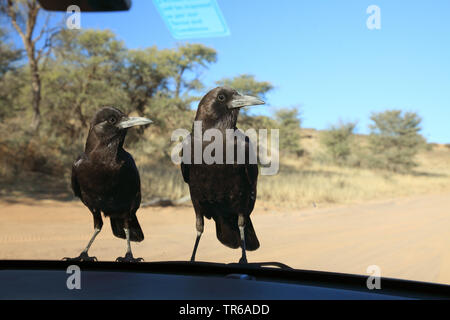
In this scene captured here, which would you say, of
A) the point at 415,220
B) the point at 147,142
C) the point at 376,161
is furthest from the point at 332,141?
the point at 147,142

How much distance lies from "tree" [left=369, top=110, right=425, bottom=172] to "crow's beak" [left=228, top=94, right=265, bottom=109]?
32.0 meters

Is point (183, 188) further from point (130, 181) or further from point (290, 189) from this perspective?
point (130, 181)

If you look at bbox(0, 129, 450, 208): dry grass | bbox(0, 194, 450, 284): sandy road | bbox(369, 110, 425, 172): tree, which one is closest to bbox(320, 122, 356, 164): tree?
bbox(369, 110, 425, 172): tree

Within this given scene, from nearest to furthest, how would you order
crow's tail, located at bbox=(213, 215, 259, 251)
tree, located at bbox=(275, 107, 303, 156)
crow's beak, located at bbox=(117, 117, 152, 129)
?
1. crow's beak, located at bbox=(117, 117, 152, 129)
2. crow's tail, located at bbox=(213, 215, 259, 251)
3. tree, located at bbox=(275, 107, 303, 156)

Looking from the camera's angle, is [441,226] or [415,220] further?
[415,220]

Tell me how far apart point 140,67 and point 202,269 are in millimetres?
8820

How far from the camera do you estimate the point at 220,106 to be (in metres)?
3.33

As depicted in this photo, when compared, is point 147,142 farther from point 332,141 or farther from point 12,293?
point 332,141

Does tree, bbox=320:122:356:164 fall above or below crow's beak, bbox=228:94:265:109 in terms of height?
above

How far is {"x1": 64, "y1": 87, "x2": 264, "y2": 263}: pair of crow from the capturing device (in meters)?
3.34

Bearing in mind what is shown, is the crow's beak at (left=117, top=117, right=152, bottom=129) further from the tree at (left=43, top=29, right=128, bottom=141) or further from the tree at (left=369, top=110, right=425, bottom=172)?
the tree at (left=369, top=110, right=425, bottom=172)

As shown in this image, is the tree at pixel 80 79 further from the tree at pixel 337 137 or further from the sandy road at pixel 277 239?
the tree at pixel 337 137
